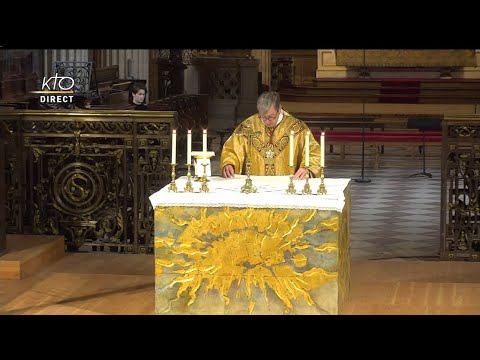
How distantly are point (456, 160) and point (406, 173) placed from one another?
7.16m

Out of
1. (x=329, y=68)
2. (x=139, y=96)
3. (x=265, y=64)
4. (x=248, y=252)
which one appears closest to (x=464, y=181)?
(x=248, y=252)

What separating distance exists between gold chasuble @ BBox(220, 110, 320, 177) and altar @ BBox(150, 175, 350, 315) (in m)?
1.28

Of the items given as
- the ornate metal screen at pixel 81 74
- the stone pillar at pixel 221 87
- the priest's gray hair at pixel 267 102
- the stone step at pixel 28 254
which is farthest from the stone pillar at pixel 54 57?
the priest's gray hair at pixel 267 102

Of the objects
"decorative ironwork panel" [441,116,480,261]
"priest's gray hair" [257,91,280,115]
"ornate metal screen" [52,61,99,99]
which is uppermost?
"ornate metal screen" [52,61,99,99]

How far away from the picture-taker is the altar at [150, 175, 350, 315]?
8336 millimetres

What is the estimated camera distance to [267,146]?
9.93 meters

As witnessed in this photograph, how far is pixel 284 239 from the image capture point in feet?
27.4

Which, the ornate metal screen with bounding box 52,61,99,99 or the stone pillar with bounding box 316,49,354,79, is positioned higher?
the stone pillar with bounding box 316,49,354,79

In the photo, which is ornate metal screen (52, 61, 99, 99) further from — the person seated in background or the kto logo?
the person seated in background

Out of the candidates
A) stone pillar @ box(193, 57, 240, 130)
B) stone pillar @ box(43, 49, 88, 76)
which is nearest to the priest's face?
stone pillar @ box(43, 49, 88, 76)

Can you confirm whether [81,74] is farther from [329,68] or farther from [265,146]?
[329,68]

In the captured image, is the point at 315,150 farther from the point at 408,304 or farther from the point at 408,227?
the point at 408,227

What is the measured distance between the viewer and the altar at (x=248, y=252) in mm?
8336

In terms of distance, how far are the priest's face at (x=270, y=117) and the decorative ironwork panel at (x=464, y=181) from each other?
6.11 ft
